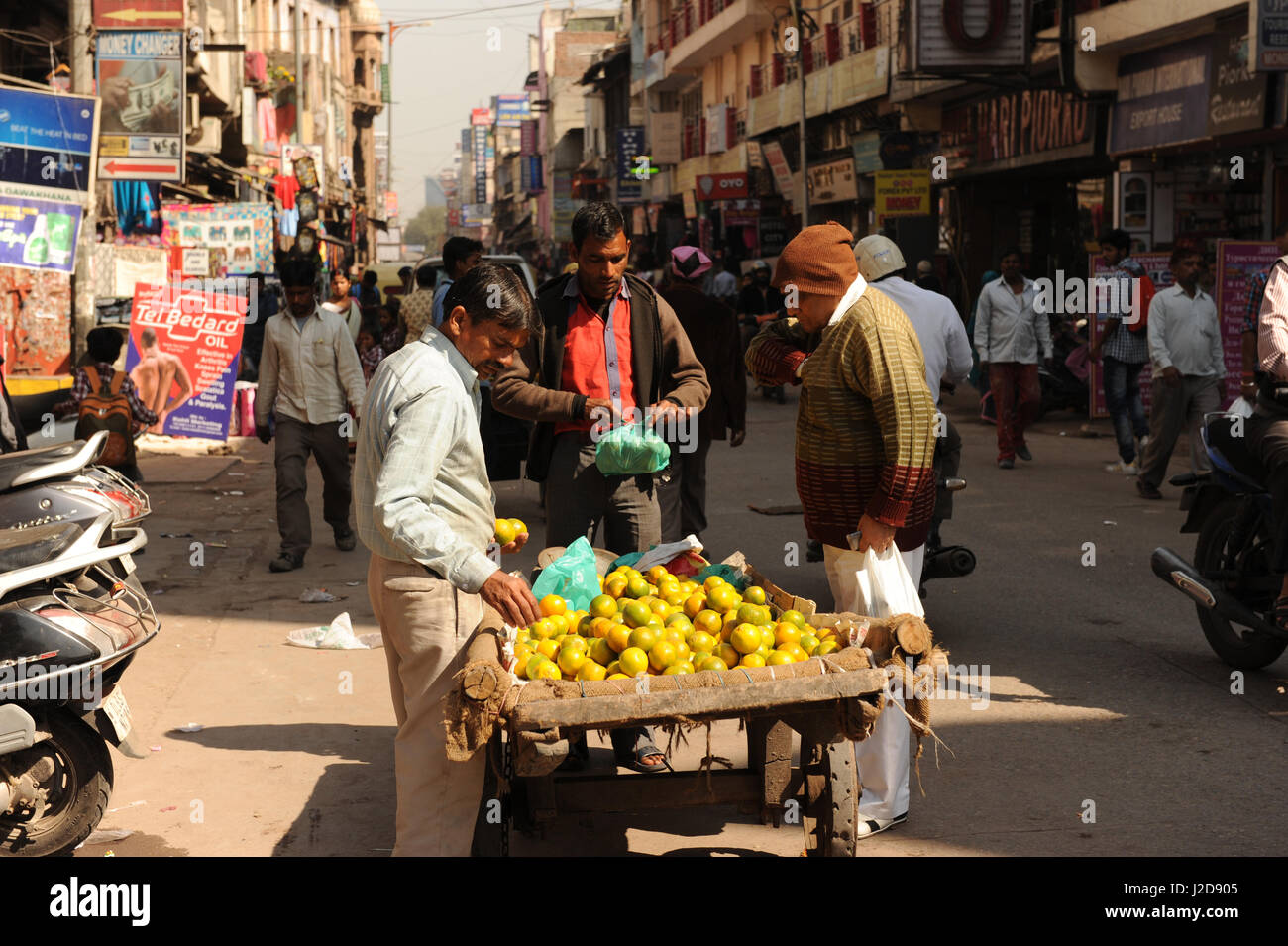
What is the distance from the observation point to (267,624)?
8.17 metres

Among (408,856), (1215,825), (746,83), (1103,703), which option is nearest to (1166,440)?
(1103,703)

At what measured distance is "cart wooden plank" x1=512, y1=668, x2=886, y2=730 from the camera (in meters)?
3.55

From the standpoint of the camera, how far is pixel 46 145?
11922 millimetres

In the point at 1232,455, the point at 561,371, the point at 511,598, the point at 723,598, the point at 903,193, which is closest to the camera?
the point at 511,598

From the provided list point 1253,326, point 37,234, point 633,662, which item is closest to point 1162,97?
point 1253,326

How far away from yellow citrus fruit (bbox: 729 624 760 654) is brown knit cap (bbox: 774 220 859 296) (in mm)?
1198

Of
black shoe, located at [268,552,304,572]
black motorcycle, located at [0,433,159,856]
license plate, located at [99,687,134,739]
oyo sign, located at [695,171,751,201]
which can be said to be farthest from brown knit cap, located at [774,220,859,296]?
oyo sign, located at [695,171,751,201]

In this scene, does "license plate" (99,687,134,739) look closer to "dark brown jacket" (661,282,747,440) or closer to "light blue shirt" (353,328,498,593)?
"light blue shirt" (353,328,498,593)

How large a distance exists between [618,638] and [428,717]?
0.59 metres

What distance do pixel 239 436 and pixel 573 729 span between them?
1462 centimetres

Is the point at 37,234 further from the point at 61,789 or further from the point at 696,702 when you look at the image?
the point at 696,702

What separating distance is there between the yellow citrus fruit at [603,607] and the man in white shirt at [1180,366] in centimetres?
846

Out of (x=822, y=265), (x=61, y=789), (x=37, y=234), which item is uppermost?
(x=37, y=234)

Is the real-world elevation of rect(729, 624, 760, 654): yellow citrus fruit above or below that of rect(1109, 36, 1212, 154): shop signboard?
below
